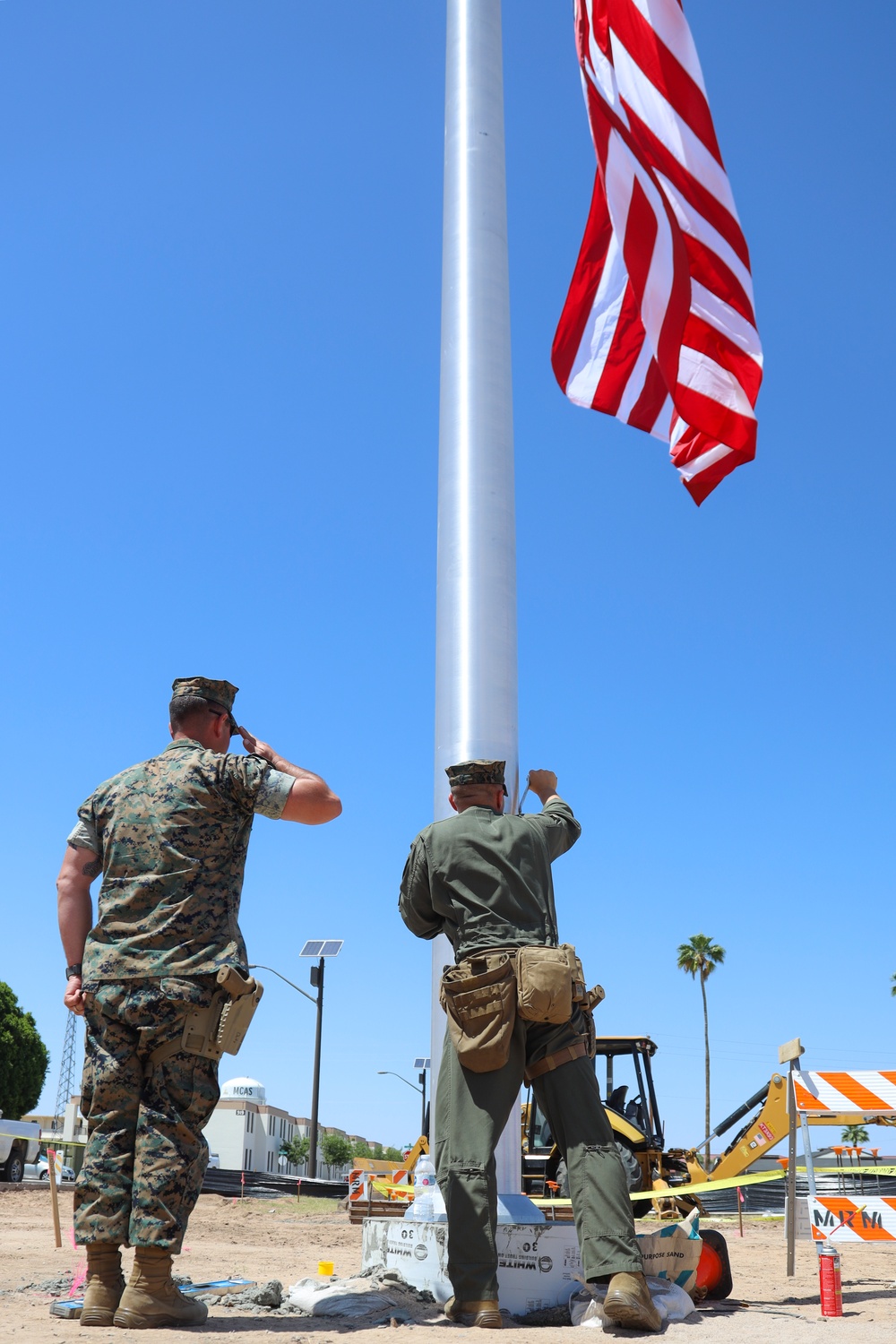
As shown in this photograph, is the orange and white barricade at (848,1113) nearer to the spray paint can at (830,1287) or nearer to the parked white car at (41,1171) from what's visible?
the spray paint can at (830,1287)

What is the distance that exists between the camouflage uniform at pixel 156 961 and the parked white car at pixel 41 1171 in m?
21.3

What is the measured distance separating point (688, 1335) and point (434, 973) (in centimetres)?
190

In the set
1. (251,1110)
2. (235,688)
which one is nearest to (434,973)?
(235,688)

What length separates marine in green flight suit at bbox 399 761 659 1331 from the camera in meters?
3.69

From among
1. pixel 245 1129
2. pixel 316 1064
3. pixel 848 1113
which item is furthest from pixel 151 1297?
pixel 245 1129

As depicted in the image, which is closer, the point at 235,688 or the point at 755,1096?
the point at 235,688

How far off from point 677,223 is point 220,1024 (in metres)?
5.49

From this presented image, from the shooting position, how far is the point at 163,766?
400cm

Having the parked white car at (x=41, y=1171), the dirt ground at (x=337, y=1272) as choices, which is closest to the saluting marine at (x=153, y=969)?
the dirt ground at (x=337, y=1272)

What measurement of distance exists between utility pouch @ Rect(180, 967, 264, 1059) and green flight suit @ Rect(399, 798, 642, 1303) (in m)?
0.81

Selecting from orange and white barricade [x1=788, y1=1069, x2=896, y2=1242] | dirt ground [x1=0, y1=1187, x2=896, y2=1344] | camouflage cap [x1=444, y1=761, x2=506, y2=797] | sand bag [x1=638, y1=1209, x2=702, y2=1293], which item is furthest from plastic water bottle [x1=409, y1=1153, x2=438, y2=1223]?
orange and white barricade [x1=788, y1=1069, x2=896, y2=1242]

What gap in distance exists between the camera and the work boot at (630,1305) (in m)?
3.50

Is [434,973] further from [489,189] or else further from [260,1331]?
[489,189]

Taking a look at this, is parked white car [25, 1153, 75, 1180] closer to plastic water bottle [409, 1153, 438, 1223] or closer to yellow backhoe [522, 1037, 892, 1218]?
yellow backhoe [522, 1037, 892, 1218]
